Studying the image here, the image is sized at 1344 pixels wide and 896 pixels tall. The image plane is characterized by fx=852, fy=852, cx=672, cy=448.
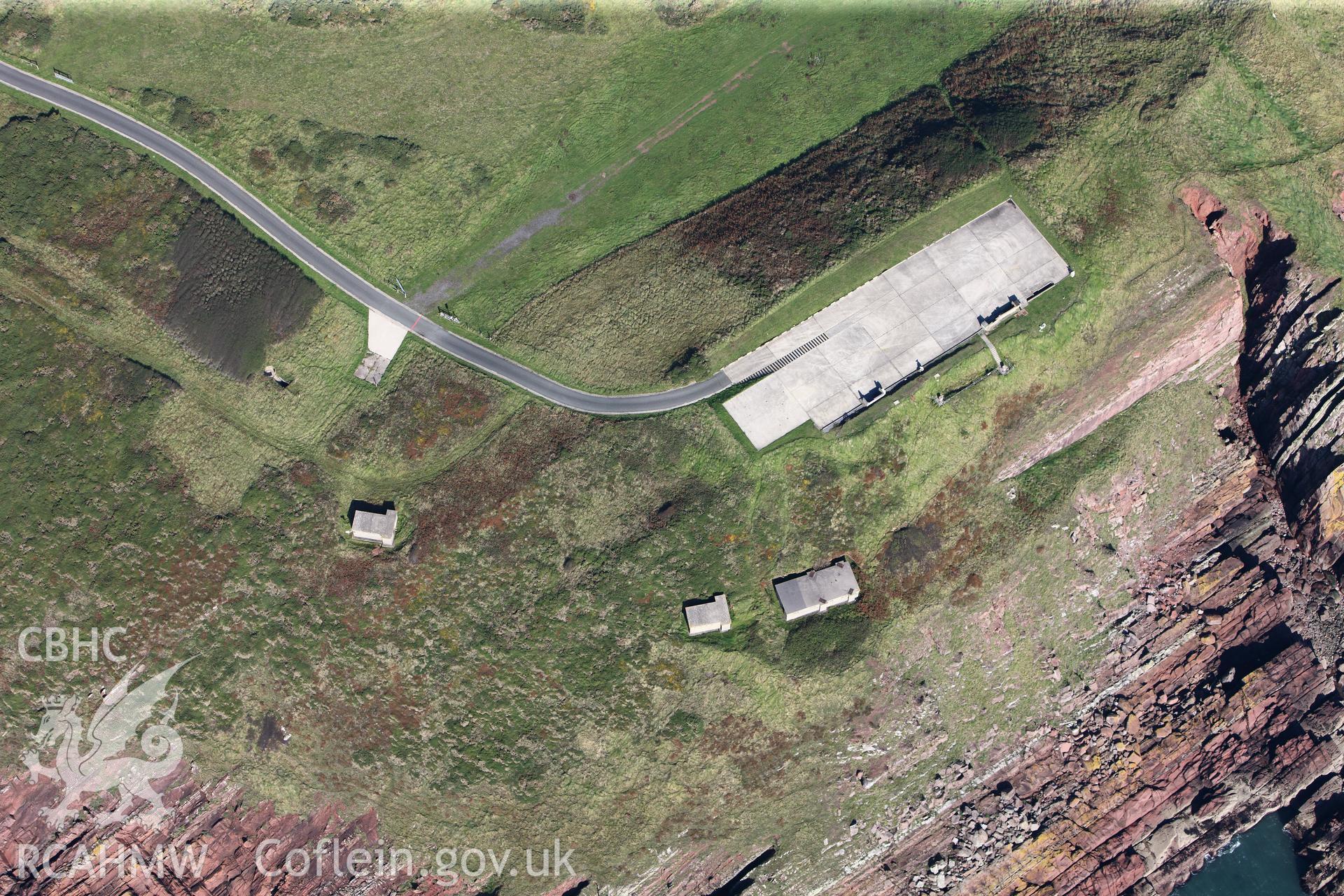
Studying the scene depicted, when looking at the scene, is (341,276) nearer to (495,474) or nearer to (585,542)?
(495,474)

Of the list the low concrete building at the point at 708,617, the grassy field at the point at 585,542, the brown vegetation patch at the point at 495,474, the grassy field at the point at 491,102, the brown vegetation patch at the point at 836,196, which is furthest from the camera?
the grassy field at the point at 491,102

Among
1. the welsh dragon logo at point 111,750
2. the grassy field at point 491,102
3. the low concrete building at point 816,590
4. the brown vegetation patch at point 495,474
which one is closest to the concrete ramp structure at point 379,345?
the grassy field at point 491,102

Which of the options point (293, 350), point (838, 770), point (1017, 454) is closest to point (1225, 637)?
point (1017, 454)

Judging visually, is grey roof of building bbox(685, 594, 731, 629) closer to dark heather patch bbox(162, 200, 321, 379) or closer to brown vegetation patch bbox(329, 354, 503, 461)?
brown vegetation patch bbox(329, 354, 503, 461)

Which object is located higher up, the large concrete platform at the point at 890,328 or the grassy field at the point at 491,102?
the grassy field at the point at 491,102

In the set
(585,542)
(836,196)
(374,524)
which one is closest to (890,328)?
(836,196)

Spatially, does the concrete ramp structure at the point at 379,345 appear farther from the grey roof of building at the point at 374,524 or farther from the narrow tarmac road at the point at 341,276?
the grey roof of building at the point at 374,524
